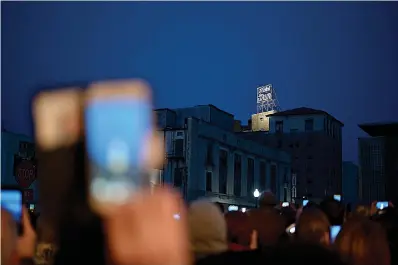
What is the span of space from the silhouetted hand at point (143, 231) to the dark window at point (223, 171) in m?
41.9

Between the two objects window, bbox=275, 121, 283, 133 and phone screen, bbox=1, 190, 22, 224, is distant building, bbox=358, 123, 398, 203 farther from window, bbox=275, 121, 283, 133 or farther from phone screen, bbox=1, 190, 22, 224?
phone screen, bbox=1, 190, 22, 224

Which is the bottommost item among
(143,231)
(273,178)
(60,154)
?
(143,231)

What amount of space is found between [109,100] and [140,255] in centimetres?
67

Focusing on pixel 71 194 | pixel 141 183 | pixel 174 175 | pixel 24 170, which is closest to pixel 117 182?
pixel 141 183

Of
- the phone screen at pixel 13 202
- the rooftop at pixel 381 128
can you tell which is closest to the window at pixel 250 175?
the rooftop at pixel 381 128

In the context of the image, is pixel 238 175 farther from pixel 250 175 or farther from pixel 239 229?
pixel 239 229

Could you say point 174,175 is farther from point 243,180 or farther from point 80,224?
point 80,224

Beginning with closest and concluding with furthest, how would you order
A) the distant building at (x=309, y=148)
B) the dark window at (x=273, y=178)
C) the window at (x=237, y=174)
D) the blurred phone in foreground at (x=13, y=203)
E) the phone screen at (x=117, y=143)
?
1. the phone screen at (x=117, y=143)
2. the blurred phone in foreground at (x=13, y=203)
3. the window at (x=237, y=174)
4. the dark window at (x=273, y=178)
5. the distant building at (x=309, y=148)

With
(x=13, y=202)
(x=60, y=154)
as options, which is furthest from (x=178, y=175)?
(x=60, y=154)

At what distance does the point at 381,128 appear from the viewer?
143ft

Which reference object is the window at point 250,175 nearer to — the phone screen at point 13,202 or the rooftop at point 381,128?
the rooftop at point 381,128

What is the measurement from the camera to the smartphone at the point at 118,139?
7.93 feet

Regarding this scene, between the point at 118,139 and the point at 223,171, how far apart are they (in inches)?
1672

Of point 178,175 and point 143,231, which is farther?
point 178,175
